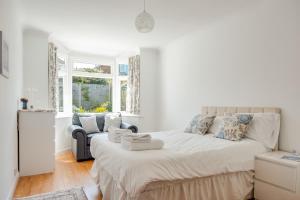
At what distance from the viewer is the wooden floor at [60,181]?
9.61 ft

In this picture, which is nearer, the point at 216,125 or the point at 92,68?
the point at 216,125

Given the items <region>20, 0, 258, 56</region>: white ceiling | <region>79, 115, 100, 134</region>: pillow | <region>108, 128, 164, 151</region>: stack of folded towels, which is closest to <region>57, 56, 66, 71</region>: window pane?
<region>20, 0, 258, 56</region>: white ceiling

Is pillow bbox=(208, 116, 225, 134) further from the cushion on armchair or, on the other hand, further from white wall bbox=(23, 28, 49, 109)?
white wall bbox=(23, 28, 49, 109)

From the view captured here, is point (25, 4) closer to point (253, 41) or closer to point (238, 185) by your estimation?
point (253, 41)

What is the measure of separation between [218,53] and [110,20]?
199cm

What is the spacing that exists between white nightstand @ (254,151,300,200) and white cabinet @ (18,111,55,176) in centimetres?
321

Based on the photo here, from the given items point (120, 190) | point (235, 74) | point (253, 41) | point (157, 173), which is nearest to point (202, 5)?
point (253, 41)

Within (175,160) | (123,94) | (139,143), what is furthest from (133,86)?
(175,160)

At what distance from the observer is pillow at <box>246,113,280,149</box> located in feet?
9.20

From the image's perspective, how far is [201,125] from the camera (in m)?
3.48

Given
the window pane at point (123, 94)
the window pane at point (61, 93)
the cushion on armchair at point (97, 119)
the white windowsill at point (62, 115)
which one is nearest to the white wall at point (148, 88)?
the window pane at point (123, 94)

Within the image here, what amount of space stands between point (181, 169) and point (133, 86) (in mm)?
3937

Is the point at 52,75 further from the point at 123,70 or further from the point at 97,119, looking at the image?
the point at 123,70

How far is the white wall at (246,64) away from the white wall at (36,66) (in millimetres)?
2849
